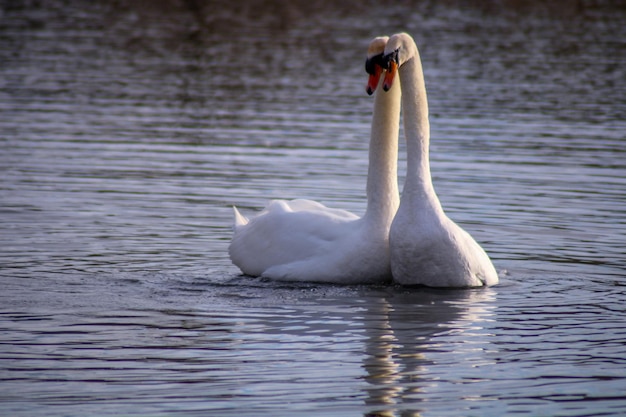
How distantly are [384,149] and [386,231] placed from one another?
2.68 ft

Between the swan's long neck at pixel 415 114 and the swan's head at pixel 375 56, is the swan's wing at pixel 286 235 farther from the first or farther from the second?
the swan's head at pixel 375 56

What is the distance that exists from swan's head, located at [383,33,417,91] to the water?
1886mm

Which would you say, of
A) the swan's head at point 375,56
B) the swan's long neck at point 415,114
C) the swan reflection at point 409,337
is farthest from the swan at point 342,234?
the swan reflection at point 409,337

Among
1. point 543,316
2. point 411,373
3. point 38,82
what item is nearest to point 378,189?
point 543,316

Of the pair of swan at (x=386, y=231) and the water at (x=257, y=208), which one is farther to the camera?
the pair of swan at (x=386, y=231)

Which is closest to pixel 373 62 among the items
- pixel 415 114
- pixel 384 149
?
pixel 415 114

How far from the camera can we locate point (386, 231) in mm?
11664

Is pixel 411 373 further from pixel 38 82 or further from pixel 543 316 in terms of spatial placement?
pixel 38 82

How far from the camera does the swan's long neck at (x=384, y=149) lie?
11.9 m

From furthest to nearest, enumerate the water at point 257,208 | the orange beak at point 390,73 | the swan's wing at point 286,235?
the swan's wing at point 286,235 → the orange beak at point 390,73 → the water at point 257,208

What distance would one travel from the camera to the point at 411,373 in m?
8.77

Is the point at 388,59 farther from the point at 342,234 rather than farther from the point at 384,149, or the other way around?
the point at 342,234

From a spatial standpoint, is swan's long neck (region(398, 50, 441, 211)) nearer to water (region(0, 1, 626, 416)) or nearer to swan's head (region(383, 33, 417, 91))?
swan's head (region(383, 33, 417, 91))

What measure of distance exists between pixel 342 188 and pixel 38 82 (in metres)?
12.3
